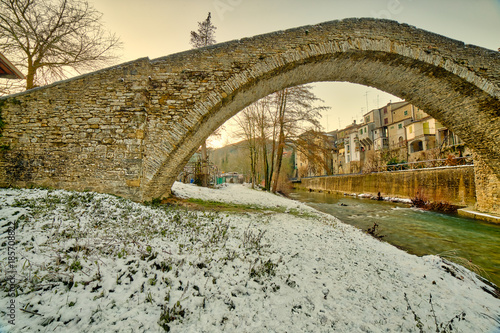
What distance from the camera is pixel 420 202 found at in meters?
13.8

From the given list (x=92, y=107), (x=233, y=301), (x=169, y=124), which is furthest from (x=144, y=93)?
(x=233, y=301)

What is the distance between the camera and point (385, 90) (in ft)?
30.2

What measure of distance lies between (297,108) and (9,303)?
1544 cm

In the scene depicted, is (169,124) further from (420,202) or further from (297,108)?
(420,202)

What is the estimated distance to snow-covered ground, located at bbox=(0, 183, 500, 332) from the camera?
1.90m

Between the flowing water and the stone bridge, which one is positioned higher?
the stone bridge

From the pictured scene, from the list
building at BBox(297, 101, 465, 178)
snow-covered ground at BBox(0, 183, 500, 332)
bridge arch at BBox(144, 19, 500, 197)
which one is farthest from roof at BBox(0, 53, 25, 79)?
building at BBox(297, 101, 465, 178)

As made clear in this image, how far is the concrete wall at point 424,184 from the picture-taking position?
12312 millimetres

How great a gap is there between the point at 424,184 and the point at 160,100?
18.3 m

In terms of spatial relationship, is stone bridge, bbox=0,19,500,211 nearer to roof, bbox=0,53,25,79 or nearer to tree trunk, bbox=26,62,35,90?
roof, bbox=0,53,25,79

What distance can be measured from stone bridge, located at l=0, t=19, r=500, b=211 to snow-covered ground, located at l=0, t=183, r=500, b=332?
82.1 inches

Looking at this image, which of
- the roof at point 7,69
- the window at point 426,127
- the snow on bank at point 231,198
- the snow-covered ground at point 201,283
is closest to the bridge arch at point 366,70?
the snow on bank at point 231,198

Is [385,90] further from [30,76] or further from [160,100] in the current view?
[30,76]

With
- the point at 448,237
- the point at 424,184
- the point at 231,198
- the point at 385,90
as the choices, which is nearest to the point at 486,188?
the point at 448,237
